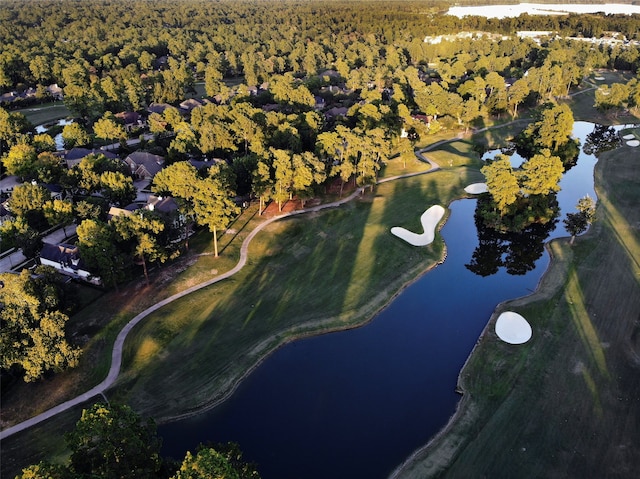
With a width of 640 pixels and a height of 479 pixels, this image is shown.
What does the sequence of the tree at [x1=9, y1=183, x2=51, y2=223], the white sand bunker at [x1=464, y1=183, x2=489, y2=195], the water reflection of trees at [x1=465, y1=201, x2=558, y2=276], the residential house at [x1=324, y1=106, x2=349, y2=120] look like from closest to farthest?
the water reflection of trees at [x1=465, y1=201, x2=558, y2=276]
the tree at [x1=9, y1=183, x2=51, y2=223]
the white sand bunker at [x1=464, y1=183, x2=489, y2=195]
the residential house at [x1=324, y1=106, x2=349, y2=120]

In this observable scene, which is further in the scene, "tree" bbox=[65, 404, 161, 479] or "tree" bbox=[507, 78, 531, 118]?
"tree" bbox=[507, 78, 531, 118]

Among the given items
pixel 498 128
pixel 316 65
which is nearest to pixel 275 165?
pixel 498 128

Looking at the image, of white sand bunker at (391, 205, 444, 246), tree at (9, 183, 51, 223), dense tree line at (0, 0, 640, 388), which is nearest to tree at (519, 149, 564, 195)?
dense tree line at (0, 0, 640, 388)

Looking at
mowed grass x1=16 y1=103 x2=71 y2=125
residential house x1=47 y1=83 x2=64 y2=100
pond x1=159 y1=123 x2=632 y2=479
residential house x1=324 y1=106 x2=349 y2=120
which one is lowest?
pond x1=159 y1=123 x2=632 y2=479

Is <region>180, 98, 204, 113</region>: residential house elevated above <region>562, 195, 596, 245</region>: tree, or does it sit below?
above

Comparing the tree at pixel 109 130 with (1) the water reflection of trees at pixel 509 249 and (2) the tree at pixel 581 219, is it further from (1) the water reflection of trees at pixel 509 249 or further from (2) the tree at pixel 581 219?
(2) the tree at pixel 581 219

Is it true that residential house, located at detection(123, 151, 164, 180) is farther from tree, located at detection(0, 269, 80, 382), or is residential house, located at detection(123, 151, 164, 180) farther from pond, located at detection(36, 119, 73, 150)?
tree, located at detection(0, 269, 80, 382)

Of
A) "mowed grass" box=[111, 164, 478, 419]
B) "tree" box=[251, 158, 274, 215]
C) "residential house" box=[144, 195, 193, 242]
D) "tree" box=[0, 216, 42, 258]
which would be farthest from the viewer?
"tree" box=[251, 158, 274, 215]

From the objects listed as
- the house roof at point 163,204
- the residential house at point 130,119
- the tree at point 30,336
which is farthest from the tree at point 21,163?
the tree at point 30,336
